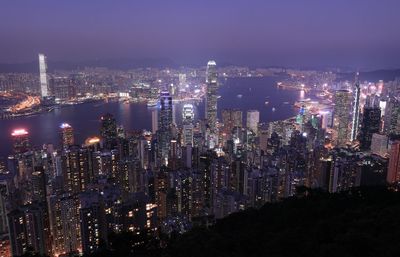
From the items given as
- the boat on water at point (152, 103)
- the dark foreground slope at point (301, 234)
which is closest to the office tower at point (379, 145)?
the dark foreground slope at point (301, 234)

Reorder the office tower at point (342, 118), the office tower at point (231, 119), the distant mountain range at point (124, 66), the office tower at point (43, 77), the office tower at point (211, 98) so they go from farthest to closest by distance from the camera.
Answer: the distant mountain range at point (124, 66) → the office tower at point (43, 77) → the office tower at point (211, 98) → the office tower at point (231, 119) → the office tower at point (342, 118)

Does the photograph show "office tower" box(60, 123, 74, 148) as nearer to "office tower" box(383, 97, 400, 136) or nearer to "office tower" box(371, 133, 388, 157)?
"office tower" box(371, 133, 388, 157)

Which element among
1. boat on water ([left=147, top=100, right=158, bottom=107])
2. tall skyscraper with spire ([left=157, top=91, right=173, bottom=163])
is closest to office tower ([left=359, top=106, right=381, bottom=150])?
tall skyscraper with spire ([left=157, top=91, right=173, bottom=163])

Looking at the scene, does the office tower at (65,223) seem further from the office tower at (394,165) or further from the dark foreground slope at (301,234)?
the office tower at (394,165)

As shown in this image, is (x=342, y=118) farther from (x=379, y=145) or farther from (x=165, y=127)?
(x=165, y=127)

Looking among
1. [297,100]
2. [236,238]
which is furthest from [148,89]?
[236,238]

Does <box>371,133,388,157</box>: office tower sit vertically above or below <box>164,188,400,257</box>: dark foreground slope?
below
